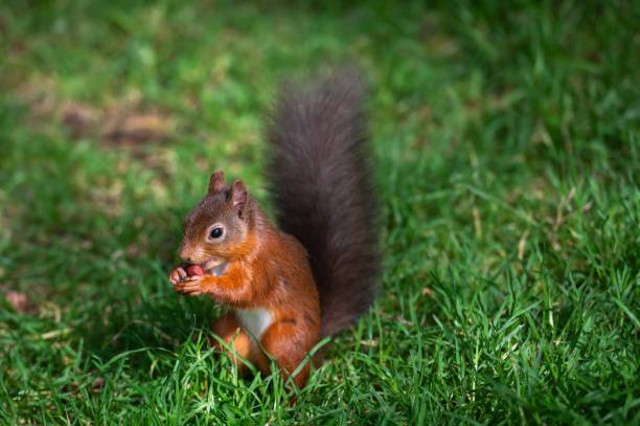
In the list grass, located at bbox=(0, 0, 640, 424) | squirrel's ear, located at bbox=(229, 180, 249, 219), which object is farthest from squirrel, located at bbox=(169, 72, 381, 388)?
grass, located at bbox=(0, 0, 640, 424)

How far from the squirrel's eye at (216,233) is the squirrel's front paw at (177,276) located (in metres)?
0.12

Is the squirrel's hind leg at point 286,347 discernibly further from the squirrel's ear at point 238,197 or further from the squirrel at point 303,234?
the squirrel's ear at point 238,197

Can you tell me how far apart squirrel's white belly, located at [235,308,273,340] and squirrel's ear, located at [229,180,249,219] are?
27cm

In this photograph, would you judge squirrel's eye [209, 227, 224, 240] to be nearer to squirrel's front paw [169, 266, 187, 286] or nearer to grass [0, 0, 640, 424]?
squirrel's front paw [169, 266, 187, 286]

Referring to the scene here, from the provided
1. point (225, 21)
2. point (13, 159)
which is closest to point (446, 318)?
point (13, 159)

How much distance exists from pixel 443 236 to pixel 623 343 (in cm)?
95

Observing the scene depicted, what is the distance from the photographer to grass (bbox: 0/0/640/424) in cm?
228

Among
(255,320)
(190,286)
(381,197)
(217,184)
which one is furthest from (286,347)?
(381,197)

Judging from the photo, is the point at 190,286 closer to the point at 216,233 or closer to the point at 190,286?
the point at 190,286

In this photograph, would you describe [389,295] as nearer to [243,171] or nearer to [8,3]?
[243,171]

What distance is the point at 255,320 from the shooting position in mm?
2385

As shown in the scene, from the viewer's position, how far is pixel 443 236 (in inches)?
123

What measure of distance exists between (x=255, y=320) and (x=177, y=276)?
275mm

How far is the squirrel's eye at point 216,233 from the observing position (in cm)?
225
